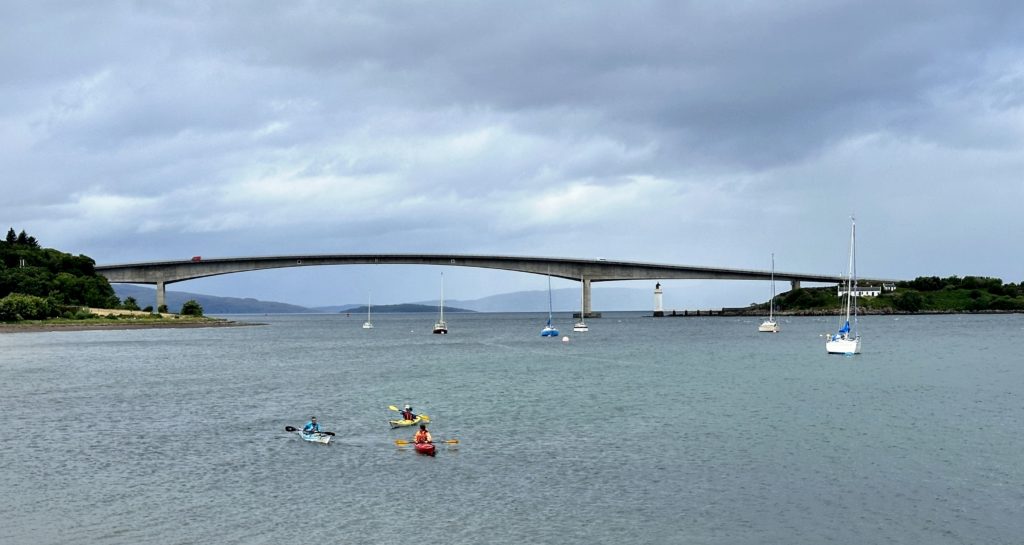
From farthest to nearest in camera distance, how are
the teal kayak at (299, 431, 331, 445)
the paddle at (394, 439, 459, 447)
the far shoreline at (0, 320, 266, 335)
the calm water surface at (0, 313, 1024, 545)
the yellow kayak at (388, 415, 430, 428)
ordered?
the far shoreline at (0, 320, 266, 335)
the yellow kayak at (388, 415, 430, 428)
the teal kayak at (299, 431, 331, 445)
the paddle at (394, 439, 459, 447)
the calm water surface at (0, 313, 1024, 545)

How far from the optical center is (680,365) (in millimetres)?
81688

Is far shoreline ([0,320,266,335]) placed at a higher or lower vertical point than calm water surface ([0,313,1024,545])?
higher

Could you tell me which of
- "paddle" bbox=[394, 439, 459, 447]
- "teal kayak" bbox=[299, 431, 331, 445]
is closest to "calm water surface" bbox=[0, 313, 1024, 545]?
"paddle" bbox=[394, 439, 459, 447]

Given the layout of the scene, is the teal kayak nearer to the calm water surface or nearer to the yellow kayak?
the calm water surface

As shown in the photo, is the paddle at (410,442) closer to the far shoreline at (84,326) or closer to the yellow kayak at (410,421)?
the yellow kayak at (410,421)

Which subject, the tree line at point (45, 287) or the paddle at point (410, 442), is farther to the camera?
the tree line at point (45, 287)

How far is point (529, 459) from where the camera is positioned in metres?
35.1

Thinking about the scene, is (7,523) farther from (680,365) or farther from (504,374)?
(680,365)

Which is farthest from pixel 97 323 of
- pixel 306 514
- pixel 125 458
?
pixel 306 514

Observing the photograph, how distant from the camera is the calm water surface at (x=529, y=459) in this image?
25.4 meters

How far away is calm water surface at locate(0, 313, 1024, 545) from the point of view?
2539 cm

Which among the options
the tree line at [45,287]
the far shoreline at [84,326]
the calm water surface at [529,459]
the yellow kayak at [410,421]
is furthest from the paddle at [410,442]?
the tree line at [45,287]

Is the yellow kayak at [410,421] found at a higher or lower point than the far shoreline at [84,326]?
lower

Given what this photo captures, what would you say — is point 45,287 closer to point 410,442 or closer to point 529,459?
point 410,442
